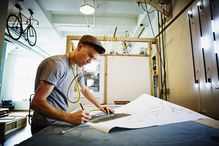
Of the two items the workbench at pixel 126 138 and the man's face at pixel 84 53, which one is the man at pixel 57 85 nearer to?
the man's face at pixel 84 53

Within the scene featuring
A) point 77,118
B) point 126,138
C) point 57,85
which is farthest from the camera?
point 57,85

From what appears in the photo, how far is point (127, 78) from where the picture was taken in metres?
2.22

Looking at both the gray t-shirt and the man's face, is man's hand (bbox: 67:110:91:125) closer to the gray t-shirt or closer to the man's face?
the gray t-shirt

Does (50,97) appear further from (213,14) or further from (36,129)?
(213,14)

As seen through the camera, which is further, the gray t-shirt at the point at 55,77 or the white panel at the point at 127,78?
the white panel at the point at 127,78

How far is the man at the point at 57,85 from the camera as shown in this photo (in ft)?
2.45

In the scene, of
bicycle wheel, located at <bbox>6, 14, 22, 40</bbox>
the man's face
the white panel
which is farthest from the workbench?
bicycle wheel, located at <bbox>6, 14, 22, 40</bbox>

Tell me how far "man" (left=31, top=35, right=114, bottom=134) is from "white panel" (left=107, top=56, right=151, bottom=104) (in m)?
0.97

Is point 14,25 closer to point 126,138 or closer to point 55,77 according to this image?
point 55,77

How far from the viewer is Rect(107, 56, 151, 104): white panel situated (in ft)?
7.18

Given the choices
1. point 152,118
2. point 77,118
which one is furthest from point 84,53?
point 152,118

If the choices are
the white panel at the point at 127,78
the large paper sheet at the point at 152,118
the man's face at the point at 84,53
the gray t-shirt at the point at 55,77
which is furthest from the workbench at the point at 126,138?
the white panel at the point at 127,78

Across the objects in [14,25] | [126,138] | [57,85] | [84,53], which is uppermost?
[14,25]

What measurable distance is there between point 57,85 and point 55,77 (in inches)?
6.8
